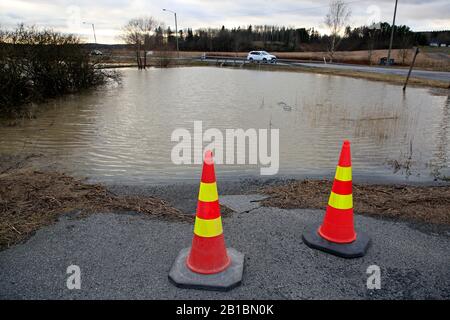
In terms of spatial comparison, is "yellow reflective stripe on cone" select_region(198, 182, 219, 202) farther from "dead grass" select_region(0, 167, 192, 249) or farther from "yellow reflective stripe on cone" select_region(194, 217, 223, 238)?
"dead grass" select_region(0, 167, 192, 249)

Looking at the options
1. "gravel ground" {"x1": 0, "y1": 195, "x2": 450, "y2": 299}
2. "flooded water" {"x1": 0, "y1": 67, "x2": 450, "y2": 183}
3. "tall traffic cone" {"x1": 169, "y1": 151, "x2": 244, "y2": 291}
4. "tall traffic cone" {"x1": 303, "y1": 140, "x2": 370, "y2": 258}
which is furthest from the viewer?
"flooded water" {"x1": 0, "y1": 67, "x2": 450, "y2": 183}

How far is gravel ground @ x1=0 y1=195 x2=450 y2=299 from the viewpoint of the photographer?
2893 mm

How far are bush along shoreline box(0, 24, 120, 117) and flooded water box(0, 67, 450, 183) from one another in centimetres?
81

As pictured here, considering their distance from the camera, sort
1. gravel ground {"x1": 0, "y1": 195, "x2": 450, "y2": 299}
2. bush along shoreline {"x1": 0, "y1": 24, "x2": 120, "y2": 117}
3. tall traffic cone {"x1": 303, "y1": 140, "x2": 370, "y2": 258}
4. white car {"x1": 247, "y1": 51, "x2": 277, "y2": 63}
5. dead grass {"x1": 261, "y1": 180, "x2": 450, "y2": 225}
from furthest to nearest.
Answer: white car {"x1": 247, "y1": 51, "x2": 277, "y2": 63}, bush along shoreline {"x1": 0, "y1": 24, "x2": 120, "y2": 117}, dead grass {"x1": 261, "y1": 180, "x2": 450, "y2": 225}, tall traffic cone {"x1": 303, "y1": 140, "x2": 370, "y2": 258}, gravel ground {"x1": 0, "y1": 195, "x2": 450, "y2": 299}

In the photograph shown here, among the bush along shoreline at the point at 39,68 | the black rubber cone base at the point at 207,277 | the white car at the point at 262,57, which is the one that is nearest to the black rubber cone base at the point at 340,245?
the black rubber cone base at the point at 207,277

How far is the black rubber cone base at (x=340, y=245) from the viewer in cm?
342

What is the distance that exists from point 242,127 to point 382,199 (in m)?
6.51

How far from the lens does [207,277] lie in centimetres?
304

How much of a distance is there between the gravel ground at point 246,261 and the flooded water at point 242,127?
2.50m

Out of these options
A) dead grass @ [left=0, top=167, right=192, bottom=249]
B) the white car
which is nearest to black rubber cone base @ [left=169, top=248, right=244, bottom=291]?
dead grass @ [left=0, top=167, right=192, bottom=249]

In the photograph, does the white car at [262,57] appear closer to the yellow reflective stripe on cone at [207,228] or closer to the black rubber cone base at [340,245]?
the black rubber cone base at [340,245]

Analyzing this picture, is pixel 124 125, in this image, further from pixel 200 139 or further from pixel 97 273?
pixel 97 273

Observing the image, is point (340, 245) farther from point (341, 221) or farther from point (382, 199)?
point (382, 199)

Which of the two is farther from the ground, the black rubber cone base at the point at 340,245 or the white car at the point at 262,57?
the white car at the point at 262,57
